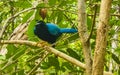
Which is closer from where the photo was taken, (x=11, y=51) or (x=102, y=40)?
(x=102, y=40)

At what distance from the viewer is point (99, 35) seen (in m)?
0.87

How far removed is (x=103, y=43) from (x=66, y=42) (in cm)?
65

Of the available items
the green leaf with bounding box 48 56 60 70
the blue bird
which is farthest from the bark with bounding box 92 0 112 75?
the blue bird

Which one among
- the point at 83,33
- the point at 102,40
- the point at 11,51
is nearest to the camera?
the point at 102,40

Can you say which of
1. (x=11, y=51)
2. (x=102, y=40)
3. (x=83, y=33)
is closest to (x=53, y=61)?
(x=11, y=51)

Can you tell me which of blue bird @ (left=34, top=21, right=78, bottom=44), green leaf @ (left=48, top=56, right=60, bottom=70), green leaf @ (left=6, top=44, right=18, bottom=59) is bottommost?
green leaf @ (left=48, top=56, right=60, bottom=70)

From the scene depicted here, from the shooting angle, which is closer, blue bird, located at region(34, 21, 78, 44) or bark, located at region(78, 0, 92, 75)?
bark, located at region(78, 0, 92, 75)

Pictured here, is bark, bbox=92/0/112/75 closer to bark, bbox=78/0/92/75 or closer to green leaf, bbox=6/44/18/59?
bark, bbox=78/0/92/75

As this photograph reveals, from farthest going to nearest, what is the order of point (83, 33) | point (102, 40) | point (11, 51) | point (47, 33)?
1. point (47, 33)
2. point (11, 51)
3. point (83, 33)
4. point (102, 40)

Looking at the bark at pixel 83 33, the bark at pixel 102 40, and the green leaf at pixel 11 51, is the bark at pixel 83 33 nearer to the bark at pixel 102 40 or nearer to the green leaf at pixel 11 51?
the bark at pixel 102 40

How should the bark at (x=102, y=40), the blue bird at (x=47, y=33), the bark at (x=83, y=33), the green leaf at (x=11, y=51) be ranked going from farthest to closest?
the blue bird at (x=47, y=33) < the green leaf at (x=11, y=51) < the bark at (x=83, y=33) < the bark at (x=102, y=40)

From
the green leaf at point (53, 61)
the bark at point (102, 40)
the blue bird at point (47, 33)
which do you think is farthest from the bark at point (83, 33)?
the blue bird at point (47, 33)

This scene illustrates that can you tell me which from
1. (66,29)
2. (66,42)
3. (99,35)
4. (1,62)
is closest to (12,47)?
(1,62)

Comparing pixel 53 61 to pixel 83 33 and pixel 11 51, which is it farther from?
pixel 83 33
